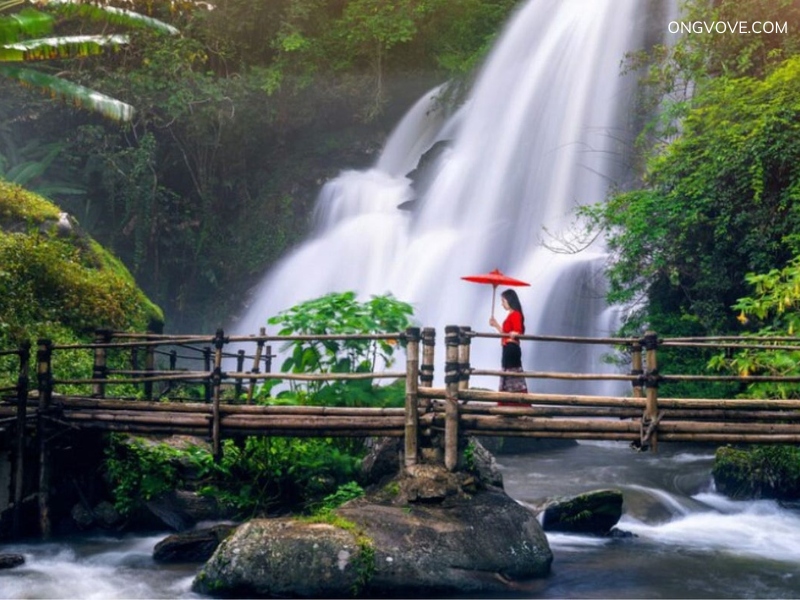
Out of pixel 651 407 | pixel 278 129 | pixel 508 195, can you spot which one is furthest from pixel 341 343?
pixel 278 129

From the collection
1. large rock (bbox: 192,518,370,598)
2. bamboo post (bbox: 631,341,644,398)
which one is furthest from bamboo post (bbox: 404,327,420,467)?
bamboo post (bbox: 631,341,644,398)

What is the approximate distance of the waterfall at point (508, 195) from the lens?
58.5 ft

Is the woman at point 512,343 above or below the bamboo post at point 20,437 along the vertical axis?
above

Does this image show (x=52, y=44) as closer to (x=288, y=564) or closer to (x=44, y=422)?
(x=44, y=422)

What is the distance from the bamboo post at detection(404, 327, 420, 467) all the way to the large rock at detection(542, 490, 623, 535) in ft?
7.24

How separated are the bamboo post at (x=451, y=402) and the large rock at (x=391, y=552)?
28cm

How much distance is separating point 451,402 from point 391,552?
1.42 metres

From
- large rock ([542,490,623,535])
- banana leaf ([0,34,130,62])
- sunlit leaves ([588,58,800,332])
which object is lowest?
large rock ([542,490,623,535])

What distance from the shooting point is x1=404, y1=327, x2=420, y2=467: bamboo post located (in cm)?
797

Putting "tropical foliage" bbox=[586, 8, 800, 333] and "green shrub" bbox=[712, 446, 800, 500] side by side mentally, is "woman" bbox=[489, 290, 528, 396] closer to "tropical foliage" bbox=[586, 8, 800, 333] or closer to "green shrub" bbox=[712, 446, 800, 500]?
"green shrub" bbox=[712, 446, 800, 500]

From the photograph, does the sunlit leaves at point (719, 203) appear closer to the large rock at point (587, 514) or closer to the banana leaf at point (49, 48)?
the large rock at point (587, 514)

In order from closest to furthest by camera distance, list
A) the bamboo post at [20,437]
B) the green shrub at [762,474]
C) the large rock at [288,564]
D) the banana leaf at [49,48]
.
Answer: the large rock at [288,564]
the bamboo post at [20,437]
the green shrub at [762,474]
the banana leaf at [49,48]

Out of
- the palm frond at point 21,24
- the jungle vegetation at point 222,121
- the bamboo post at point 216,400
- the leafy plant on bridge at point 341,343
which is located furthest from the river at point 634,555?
the jungle vegetation at point 222,121

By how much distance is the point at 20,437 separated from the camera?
861 cm
